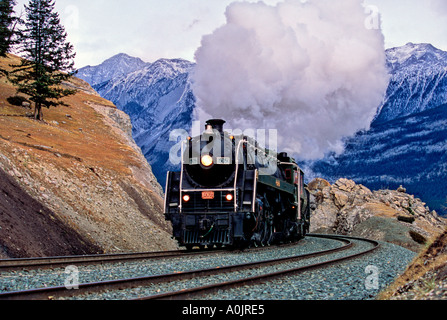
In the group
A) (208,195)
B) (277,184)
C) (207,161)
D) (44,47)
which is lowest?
(208,195)

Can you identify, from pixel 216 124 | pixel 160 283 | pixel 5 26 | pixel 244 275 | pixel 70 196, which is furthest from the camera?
pixel 5 26

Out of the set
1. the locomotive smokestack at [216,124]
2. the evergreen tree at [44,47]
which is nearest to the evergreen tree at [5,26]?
the evergreen tree at [44,47]

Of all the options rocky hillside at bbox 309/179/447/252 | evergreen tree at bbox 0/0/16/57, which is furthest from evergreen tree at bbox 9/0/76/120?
rocky hillside at bbox 309/179/447/252

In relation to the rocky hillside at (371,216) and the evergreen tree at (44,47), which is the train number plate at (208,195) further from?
the evergreen tree at (44,47)

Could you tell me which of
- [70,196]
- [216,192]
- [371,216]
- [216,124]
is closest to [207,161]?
[216,192]

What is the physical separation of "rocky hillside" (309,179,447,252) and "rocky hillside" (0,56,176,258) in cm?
1717

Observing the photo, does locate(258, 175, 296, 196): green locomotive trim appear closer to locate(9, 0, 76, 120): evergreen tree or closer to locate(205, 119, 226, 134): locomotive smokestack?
Result: locate(205, 119, 226, 134): locomotive smokestack

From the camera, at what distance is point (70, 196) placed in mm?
26391

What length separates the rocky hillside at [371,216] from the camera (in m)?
34.9

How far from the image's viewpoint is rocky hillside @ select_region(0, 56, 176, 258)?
18.0 meters

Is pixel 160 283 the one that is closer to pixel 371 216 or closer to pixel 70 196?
pixel 70 196

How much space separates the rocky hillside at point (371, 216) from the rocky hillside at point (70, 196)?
17.2 m

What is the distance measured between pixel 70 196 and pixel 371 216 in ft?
98.4
